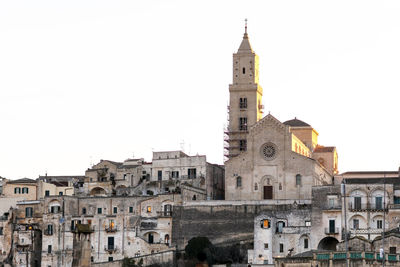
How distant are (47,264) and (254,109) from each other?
26.6 meters

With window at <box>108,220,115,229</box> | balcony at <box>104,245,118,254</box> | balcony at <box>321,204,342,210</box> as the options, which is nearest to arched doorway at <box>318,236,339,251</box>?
balcony at <box>321,204,342,210</box>

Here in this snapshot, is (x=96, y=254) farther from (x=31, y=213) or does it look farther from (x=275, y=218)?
(x=275, y=218)

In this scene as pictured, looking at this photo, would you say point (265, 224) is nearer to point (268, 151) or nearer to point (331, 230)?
point (331, 230)

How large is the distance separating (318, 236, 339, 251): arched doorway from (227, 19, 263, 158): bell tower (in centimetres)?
1995

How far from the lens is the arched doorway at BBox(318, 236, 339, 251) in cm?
9642

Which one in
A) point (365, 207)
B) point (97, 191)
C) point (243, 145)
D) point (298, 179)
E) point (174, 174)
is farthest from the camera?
point (243, 145)

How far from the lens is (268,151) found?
107 m

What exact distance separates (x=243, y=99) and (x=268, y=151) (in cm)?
1085

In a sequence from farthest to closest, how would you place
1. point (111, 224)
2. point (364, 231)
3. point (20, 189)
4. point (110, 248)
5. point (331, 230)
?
1. point (20, 189)
2. point (111, 224)
3. point (110, 248)
4. point (331, 230)
5. point (364, 231)

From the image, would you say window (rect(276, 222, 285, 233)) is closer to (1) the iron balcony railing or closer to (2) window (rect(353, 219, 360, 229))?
(2) window (rect(353, 219, 360, 229))

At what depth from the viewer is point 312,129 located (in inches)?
4673

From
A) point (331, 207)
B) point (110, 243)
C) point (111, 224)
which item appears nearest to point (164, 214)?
point (111, 224)

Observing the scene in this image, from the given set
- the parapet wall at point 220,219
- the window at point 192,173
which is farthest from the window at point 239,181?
the window at point 192,173

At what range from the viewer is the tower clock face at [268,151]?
106m
